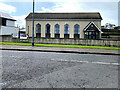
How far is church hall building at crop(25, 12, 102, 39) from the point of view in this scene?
39969mm

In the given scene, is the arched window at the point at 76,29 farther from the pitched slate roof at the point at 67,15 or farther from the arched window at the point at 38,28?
the arched window at the point at 38,28

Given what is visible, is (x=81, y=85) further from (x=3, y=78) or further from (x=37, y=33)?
(x=37, y=33)

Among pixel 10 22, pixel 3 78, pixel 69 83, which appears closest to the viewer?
pixel 69 83

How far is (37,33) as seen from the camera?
42781 mm

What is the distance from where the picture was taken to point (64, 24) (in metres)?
41.1

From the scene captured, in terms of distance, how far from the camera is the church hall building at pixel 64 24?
131 feet

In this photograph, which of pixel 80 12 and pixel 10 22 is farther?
pixel 10 22

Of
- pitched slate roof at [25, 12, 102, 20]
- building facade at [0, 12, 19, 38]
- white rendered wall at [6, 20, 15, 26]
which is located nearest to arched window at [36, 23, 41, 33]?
pitched slate roof at [25, 12, 102, 20]

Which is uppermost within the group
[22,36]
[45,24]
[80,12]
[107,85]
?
[80,12]

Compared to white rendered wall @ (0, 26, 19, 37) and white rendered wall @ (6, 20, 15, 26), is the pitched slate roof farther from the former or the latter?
white rendered wall @ (6, 20, 15, 26)

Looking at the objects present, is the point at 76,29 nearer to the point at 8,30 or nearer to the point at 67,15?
the point at 67,15

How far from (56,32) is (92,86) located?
126 feet

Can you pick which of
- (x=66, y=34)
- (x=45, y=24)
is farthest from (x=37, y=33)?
(x=66, y=34)

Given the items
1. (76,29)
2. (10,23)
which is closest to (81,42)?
(76,29)
